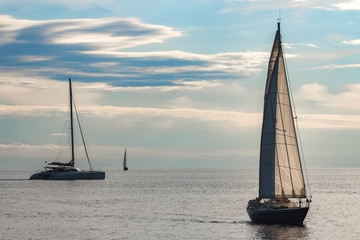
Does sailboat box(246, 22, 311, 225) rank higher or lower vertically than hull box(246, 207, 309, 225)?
higher

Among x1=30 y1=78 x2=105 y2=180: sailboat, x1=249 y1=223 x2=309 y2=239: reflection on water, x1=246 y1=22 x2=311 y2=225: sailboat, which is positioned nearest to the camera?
Answer: x1=249 y1=223 x2=309 y2=239: reflection on water

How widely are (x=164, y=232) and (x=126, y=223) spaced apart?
370 inches

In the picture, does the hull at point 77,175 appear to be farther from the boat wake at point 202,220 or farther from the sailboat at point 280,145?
the sailboat at point 280,145

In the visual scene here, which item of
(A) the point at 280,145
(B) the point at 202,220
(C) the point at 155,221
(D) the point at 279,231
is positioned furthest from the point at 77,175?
(D) the point at 279,231

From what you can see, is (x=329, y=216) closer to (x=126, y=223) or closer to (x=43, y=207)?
(x=126, y=223)

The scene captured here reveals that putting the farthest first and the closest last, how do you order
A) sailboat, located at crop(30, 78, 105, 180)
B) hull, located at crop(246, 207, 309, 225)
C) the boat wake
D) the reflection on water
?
sailboat, located at crop(30, 78, 105, 180) < the boat wake < hull, located at crop(246, 207, 309, 225) < the reflection on water

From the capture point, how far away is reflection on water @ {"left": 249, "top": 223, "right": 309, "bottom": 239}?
57812 millimetres

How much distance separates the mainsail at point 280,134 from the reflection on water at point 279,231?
3.25m

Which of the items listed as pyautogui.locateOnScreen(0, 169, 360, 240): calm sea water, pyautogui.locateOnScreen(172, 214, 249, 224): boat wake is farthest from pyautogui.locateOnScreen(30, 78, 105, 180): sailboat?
pyautogui.locateOnScreen(172, 214, 249, 224): boat wake

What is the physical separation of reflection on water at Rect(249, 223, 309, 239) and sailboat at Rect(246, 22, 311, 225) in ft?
2.40

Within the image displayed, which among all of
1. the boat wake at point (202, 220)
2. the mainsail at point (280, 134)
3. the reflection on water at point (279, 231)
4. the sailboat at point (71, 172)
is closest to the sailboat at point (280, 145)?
the mainsail at point (280, 134)

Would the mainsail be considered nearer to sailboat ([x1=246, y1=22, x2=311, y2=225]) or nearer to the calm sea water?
sailboat ([x1=246, y1=22, x2=311, y2=225])

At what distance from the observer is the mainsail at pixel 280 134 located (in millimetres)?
62531

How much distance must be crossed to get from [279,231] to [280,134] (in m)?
9.98
